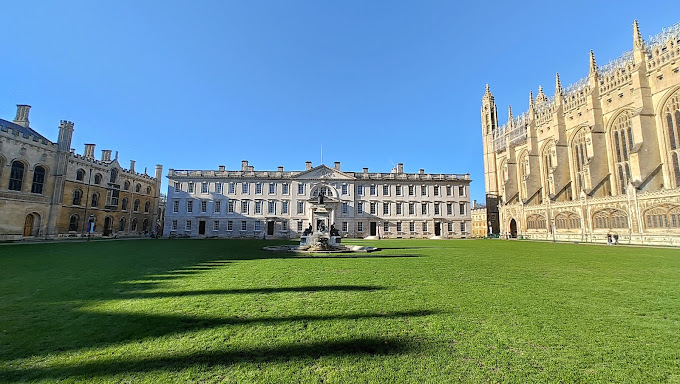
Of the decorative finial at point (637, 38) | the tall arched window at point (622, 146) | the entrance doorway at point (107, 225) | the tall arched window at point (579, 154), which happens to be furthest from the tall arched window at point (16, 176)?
the decorative finial at point (637, 38)

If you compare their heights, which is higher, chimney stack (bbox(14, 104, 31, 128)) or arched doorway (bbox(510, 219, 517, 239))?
chimney stack (bbox(14, 104, 31, 128))

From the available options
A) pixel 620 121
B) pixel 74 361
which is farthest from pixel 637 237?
pixel 74 361

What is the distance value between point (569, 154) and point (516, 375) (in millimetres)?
52163

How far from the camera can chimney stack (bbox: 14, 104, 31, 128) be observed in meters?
37.0

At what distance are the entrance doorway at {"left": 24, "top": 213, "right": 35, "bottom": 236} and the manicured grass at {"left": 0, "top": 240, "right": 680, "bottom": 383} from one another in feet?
112

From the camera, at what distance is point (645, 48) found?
3488 cm

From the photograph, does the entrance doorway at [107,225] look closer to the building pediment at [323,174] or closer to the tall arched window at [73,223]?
the tall arched window at [73,223]

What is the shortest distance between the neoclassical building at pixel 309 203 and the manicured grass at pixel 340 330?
39146 mm

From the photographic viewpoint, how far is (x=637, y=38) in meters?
35.3

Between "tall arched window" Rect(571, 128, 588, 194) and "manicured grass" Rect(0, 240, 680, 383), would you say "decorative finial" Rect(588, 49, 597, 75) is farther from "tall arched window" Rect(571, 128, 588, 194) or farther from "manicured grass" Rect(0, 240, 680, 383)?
"manicured grass" Rect(0, 240, 680, 383)

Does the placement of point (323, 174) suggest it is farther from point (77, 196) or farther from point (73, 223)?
point (73, 223)

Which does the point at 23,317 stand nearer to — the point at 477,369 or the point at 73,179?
the point at 477,369

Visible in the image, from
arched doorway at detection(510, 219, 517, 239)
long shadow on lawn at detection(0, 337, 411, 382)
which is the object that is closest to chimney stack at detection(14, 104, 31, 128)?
long shadow on lawn at detection(0, 337, 411, 382)

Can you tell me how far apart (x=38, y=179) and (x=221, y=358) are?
44616 millimetres
